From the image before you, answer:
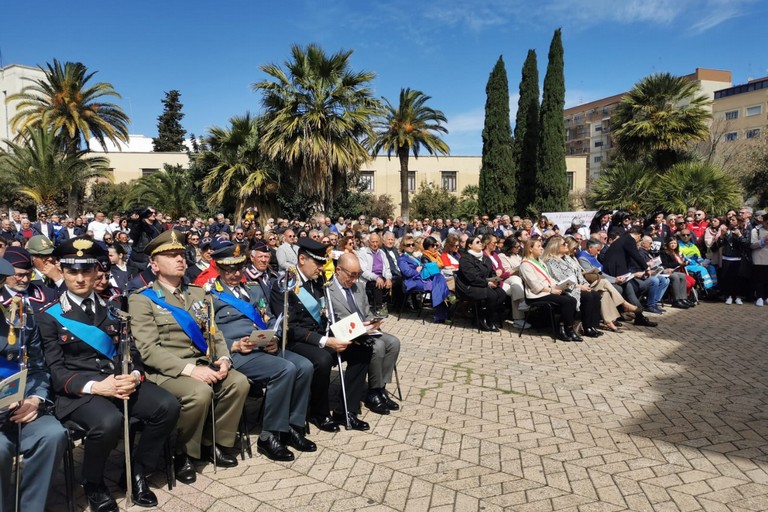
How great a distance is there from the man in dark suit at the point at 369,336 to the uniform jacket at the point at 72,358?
83.0 inches

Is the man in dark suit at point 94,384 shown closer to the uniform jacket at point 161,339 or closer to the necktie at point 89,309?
the necktie at point 89,309

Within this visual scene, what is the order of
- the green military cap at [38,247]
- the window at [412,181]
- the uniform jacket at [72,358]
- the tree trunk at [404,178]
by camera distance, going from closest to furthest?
the uniform jacket at [72,358] < the green military cap at [38,247] < the tree trunk at [404,178] < the window at [412,181]

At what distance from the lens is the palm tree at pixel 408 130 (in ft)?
92.5

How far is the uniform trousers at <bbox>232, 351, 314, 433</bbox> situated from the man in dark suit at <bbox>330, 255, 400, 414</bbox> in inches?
31.5

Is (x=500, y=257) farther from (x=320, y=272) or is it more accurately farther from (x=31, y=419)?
(x=31, y=419)

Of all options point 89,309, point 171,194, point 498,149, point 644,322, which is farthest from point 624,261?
point 171,194

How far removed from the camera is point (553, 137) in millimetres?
26578

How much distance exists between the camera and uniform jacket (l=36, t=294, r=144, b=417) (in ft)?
11.6

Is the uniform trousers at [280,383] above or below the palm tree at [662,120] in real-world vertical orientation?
below

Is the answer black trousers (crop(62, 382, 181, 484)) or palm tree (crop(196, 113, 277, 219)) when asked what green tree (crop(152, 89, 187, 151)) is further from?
black trousers (crop(62, 382, 181, 484))

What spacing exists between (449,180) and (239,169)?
84.1 feet

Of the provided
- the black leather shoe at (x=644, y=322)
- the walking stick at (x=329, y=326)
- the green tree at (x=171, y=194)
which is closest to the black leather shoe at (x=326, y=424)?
the walking stick at (x=329, y=326)

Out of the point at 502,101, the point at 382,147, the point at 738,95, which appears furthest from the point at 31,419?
the point at 738,95

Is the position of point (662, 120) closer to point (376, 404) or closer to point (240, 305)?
point (376, 404)
